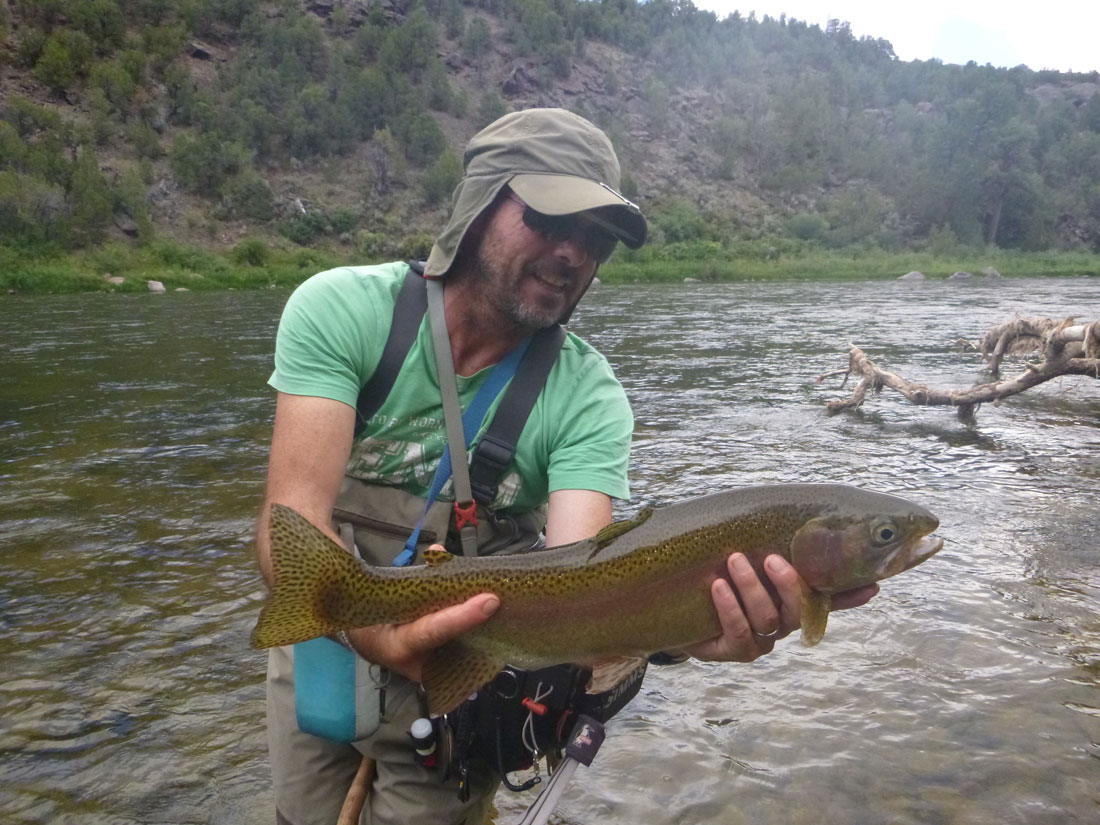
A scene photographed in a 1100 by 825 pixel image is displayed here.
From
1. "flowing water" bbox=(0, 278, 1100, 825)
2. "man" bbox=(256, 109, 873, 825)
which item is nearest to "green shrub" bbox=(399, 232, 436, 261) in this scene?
"flowing water" bbox=(0, 278, 1100, 825)

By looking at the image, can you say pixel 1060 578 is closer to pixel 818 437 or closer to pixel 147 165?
pixel 818 437

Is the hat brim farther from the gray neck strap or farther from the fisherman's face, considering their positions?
the gray neck strap

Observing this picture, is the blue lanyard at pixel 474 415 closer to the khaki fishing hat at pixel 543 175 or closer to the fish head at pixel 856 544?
the khaki fishing hat at pixel 543 175

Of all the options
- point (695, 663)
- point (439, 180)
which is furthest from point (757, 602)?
point (439, 180)

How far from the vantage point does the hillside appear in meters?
50.6

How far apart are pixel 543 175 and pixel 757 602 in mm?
1374

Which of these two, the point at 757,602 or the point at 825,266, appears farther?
the point at 825,266

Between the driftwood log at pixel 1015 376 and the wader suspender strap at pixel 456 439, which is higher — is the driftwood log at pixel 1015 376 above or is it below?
below

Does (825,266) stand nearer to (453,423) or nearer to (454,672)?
(453,423)

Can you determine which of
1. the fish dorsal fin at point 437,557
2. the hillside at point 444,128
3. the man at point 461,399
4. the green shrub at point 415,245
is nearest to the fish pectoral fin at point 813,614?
the man at point 461,399

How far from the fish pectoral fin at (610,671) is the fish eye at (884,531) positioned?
65cm

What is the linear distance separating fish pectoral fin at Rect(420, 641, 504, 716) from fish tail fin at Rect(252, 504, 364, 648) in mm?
242

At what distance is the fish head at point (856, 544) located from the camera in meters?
2.07

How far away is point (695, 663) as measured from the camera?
438cm
